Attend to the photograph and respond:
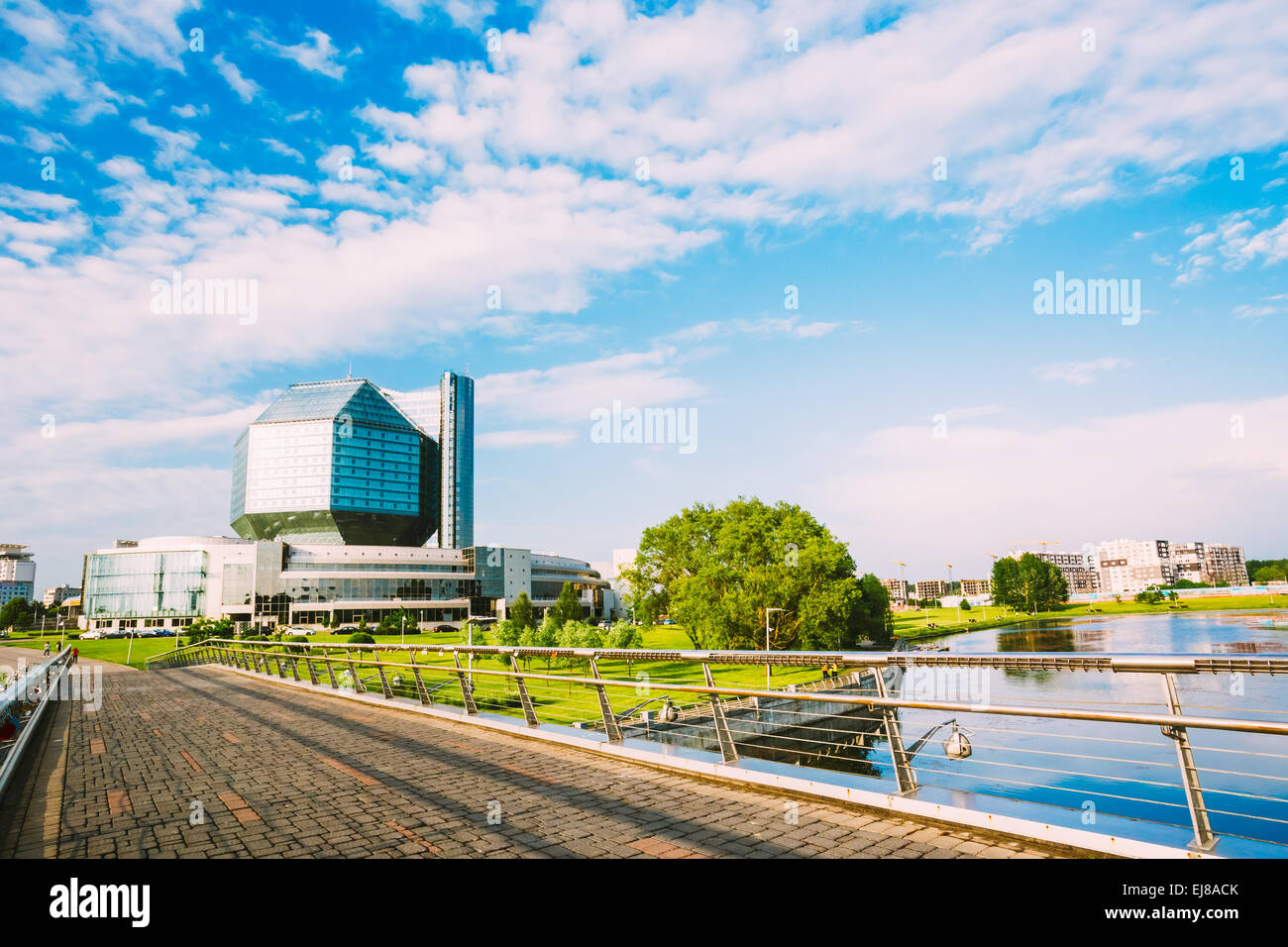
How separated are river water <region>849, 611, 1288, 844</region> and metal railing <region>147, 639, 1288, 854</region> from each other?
15 centimetres

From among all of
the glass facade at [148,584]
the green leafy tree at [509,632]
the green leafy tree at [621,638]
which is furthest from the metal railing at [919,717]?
the glass facade at [148,584]

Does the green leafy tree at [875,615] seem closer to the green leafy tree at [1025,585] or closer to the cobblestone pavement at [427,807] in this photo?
the cobblestone pavement at [427,807]

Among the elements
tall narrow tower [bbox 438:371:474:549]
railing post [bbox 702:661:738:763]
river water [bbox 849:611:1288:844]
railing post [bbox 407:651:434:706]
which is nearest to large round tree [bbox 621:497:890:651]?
river water [bbox 849:611:1288:844]

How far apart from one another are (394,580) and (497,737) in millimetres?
108396

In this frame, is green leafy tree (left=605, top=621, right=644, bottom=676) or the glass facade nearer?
green leafy tree (left=605, top=621, right=644, bottom=676)

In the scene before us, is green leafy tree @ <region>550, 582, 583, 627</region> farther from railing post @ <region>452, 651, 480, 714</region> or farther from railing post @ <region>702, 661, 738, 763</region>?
railing post @ <region>702, 661, 738, 763</region>

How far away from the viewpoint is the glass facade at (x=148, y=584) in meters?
111

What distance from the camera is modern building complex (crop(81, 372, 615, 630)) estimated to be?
360 feet

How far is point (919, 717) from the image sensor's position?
36.5m

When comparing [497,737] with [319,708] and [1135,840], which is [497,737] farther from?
[1135,840]

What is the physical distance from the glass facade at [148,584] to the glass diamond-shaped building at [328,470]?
24.6 meters

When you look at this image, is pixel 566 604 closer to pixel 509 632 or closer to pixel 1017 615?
pixel 509 632

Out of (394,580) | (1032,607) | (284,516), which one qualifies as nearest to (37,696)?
(394,580)
